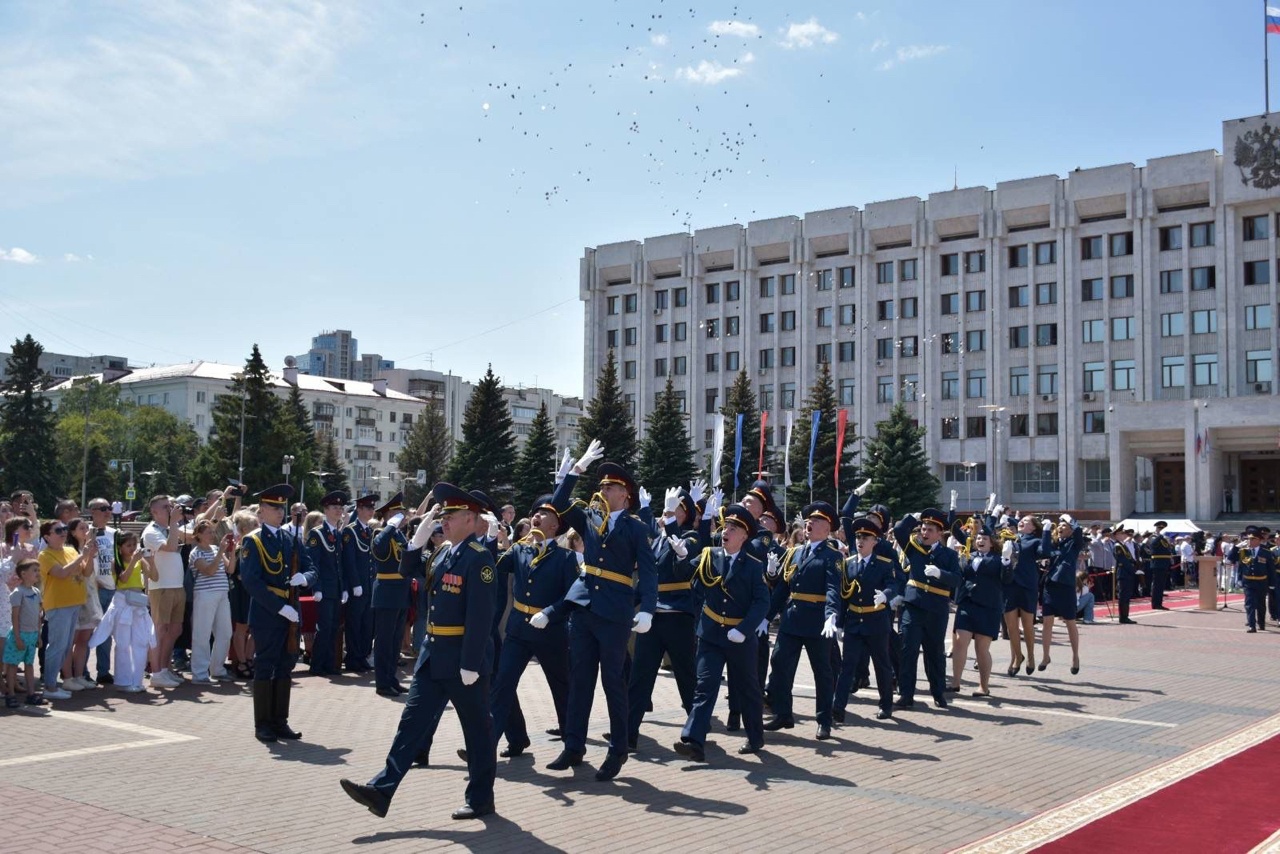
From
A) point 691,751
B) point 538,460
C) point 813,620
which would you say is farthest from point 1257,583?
point 538,460

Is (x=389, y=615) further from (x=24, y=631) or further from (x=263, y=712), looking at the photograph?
(x=24, y=631)

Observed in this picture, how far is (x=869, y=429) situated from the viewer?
76.1 metres

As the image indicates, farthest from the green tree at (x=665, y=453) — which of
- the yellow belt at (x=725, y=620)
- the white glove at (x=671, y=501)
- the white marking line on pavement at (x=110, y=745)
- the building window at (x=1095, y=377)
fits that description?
the yellow belt at (x=725, y=620)

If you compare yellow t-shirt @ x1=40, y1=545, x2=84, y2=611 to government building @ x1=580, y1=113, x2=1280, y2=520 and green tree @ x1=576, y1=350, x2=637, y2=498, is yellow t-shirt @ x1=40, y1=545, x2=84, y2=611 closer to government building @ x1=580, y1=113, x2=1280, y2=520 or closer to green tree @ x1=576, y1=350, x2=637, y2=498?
green tree @ x1=576, y1=350, x2=637, y2=498

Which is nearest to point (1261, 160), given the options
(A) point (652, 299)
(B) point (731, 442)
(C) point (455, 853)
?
(B) point (731, 442)

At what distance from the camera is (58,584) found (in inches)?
476

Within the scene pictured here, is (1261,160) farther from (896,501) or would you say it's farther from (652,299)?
(652,299)

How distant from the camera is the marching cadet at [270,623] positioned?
9.86 m

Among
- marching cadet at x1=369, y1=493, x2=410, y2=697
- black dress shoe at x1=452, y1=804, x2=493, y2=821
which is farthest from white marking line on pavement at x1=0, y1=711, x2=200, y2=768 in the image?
black dress shoe at x1=452, y1=804, x2=493, y2=821

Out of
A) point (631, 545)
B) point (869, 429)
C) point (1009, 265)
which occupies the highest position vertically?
point (1009, 265)

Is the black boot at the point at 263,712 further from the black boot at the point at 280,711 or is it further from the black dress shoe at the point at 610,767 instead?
the black dress shoe at the point at 610,767

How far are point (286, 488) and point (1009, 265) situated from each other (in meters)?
68.0

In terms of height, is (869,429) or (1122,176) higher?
(1122,176)

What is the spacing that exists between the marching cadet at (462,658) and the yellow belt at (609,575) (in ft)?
5.41
